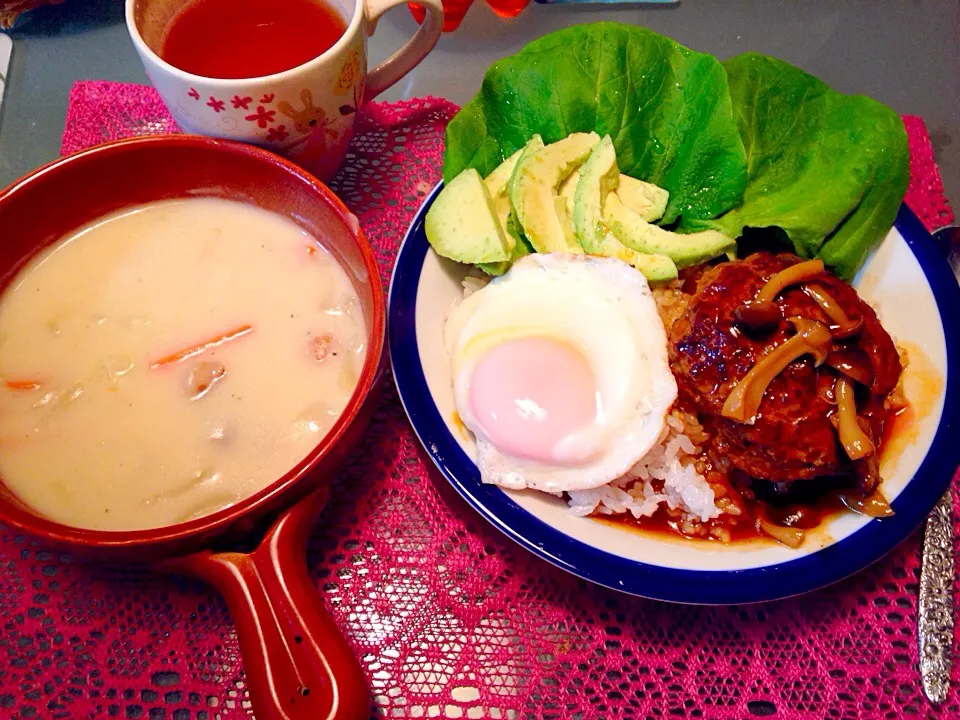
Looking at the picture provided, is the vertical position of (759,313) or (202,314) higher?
(759,313)

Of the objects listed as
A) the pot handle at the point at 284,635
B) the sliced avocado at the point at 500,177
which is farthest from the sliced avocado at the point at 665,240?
the pot handle at the point at 284,635

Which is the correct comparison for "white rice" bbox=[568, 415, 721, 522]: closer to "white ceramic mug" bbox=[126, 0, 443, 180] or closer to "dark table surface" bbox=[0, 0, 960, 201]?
"white ceramic mug" bbox=[126, 0, 443, 180]

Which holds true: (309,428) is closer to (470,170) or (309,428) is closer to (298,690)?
(298,690)

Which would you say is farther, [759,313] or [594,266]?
[594,266]

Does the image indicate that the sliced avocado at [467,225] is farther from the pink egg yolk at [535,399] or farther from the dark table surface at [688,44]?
the dark table surface at [688,44]

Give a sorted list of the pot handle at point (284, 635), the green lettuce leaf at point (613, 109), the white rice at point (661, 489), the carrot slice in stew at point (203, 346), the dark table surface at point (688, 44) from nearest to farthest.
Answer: the pot handle at point (284, 635) < the carrot slice in stew at point (203, 346) < the white rice at point (661, 489) < the green lettuce leaf at point (613, 109) < the dark table surface at point (688, 44)

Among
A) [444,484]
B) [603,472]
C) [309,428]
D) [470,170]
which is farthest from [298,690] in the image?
Result: [470,170]
